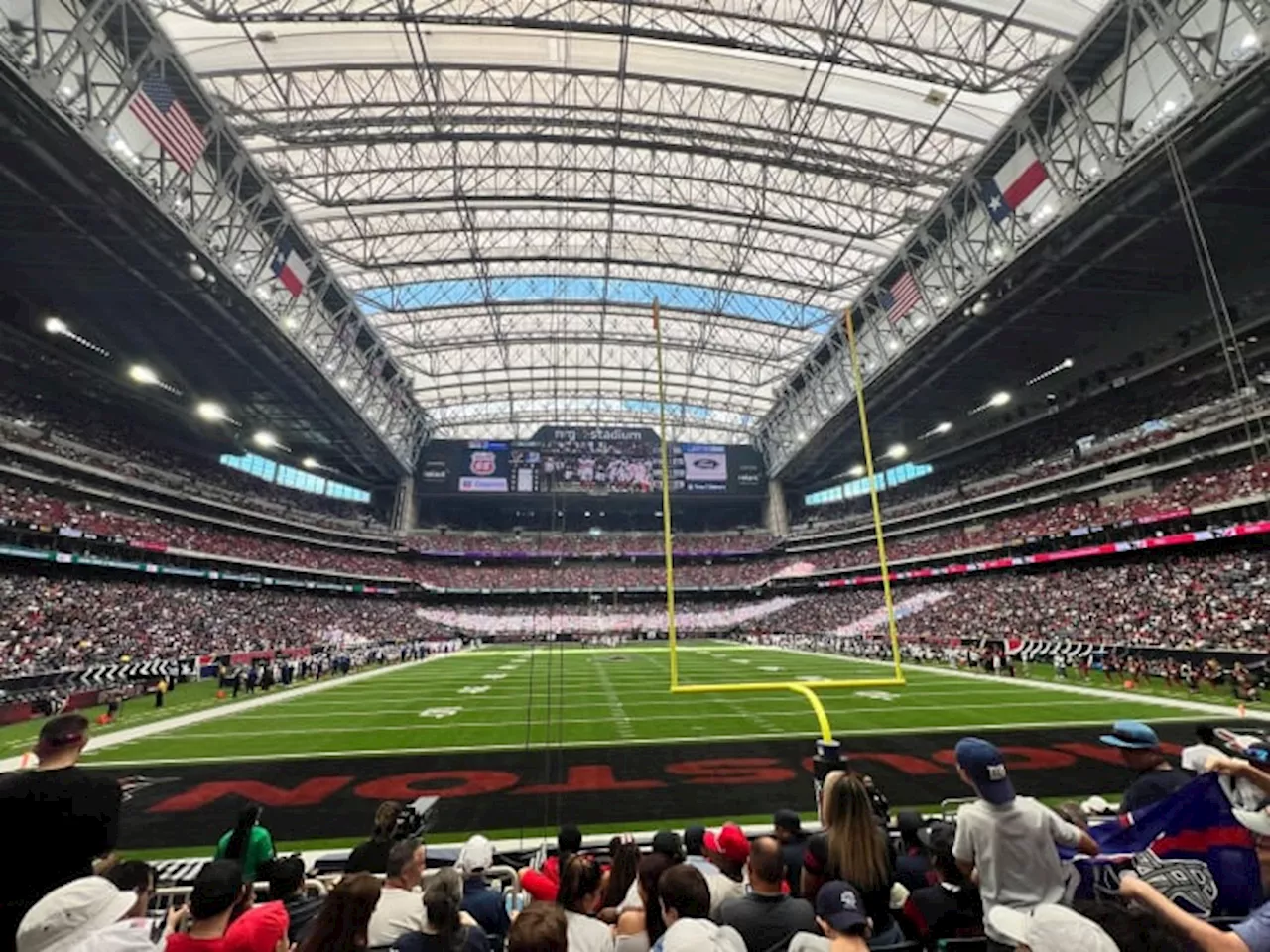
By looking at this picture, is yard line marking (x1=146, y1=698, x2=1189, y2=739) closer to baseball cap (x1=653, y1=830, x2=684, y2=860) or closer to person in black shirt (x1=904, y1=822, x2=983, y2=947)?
baseball cap (x1=653, y1=830, x2=684, y2=860)

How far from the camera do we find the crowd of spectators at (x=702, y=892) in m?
1.98

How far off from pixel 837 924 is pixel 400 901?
217cm

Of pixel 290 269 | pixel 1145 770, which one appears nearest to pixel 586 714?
pixel 1145 770

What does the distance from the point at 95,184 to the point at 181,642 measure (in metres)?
20.5

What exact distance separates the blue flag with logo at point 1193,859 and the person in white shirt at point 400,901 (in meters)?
3.37

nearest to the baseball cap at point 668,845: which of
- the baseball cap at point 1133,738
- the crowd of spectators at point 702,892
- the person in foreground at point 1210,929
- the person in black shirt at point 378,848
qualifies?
the crowd of spectators at point 702,892

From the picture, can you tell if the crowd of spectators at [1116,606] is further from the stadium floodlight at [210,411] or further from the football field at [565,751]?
the stadium floodlight at [210,411]

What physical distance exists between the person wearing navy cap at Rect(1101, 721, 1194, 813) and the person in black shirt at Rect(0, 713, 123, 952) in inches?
205

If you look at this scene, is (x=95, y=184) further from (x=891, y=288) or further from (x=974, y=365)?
(x=974, y=365)

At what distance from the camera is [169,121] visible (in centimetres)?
1664

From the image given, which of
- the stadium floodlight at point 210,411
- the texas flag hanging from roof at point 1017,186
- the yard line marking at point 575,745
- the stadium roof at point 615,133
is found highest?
the stadium roof at point 615,133

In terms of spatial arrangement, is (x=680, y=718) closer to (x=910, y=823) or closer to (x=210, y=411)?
(x=910, y=823)

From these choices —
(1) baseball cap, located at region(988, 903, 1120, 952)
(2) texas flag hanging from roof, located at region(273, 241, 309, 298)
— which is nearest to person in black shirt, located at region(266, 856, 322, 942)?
(1) baseball cap, located at region(988, 903, 1120, 952)

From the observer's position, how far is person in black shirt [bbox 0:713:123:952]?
103 inches
